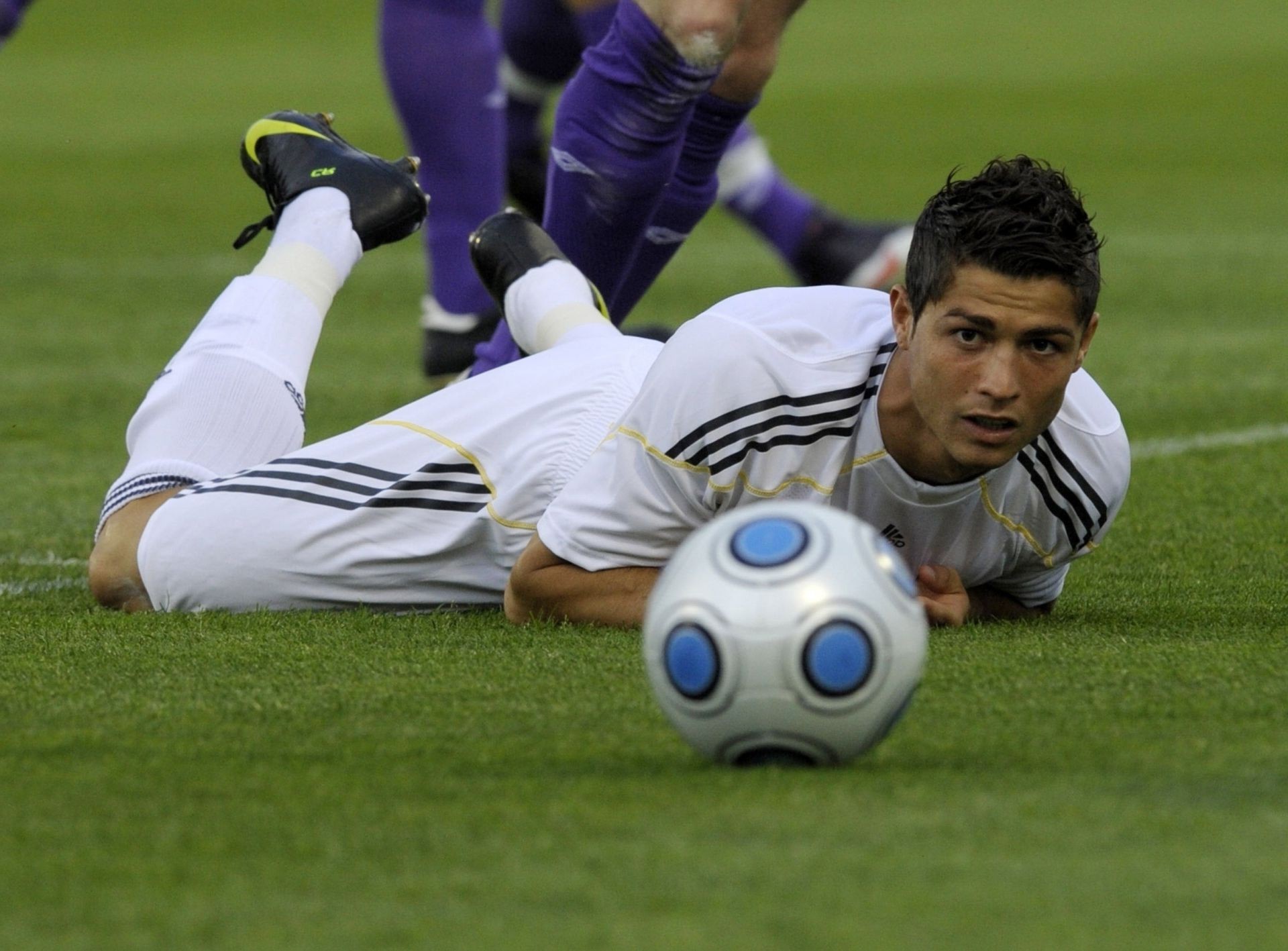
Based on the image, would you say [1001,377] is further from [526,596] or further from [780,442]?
[526,596]

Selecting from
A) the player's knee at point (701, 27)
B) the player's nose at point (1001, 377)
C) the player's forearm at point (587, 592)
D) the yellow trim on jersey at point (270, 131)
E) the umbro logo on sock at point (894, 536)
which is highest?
the player's knee at point (701, 27)

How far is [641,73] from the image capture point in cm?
375

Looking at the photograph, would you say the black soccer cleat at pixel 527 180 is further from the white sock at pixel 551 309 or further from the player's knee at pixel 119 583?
the player's knee at pixel 119 583

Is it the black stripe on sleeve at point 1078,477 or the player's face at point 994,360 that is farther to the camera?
the black stripe on sleeve at point 1078,477

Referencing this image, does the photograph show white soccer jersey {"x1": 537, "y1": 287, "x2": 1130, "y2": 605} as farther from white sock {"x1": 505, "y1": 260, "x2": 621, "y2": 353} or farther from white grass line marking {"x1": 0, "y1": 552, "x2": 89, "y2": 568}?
white grass line marking {"x1": 0, "y1": 552, "x2": 89, "y2": 568}

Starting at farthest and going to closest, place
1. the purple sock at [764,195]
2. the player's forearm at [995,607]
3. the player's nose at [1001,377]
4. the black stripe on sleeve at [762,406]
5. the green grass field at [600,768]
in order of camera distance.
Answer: the purple sock at [764,195]
the player's forearm at [995,607]
the black stripe on sleeve at [762,406]
the player's nose at [1001,377]
the green grass field at [600,768]

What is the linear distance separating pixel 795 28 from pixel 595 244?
1893cm

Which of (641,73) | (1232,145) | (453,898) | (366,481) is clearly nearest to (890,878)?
(453,898)

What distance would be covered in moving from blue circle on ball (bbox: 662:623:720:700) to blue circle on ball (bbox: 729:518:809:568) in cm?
9

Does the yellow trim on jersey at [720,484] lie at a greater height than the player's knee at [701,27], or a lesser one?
lesser

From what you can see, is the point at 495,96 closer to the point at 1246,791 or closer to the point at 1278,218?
the point at 1246,791

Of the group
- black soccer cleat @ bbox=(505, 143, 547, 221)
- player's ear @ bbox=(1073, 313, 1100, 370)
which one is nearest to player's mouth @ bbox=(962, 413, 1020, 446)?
player's ear @ bbox=(1073, 313, 1100, 370)

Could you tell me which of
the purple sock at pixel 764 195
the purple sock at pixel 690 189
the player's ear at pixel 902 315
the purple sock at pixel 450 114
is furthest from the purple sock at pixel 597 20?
the player's ear at pixel 902 315

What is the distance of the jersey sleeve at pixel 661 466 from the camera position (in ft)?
9.37
